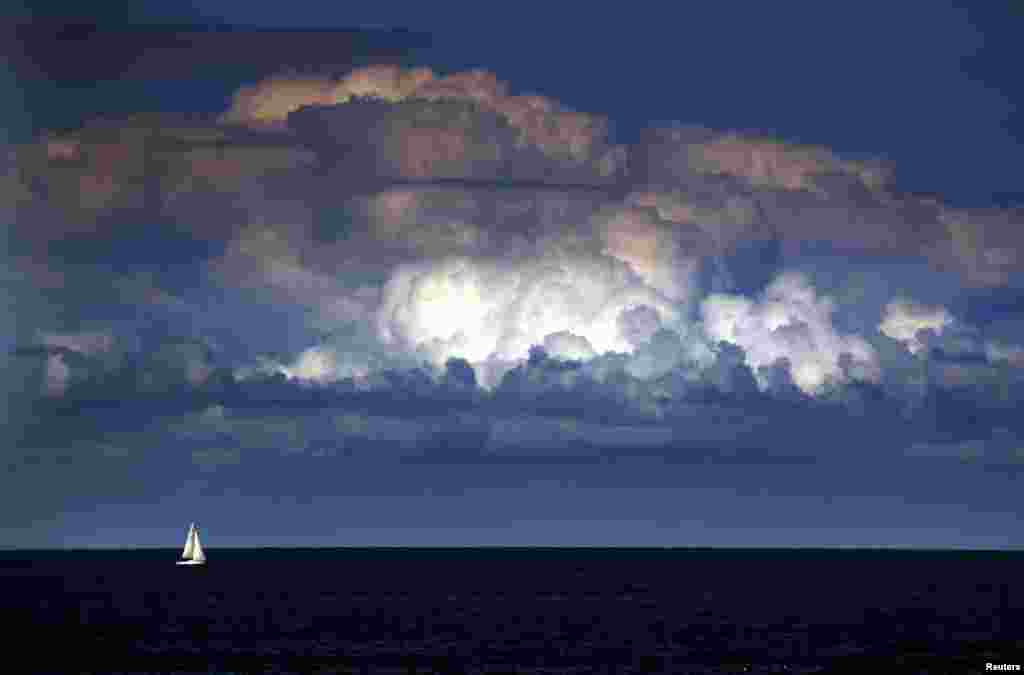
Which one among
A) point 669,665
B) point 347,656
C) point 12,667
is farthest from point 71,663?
point 669,665

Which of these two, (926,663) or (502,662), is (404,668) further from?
(926,663)

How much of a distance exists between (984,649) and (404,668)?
62.1 m

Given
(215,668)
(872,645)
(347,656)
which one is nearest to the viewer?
(215,668)

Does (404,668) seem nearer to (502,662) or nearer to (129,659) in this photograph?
(502,662)

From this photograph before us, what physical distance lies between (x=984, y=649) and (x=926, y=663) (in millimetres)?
17640

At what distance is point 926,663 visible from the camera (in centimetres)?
17525

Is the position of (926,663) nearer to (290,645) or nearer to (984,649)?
(984,649)

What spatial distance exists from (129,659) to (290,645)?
904 inches

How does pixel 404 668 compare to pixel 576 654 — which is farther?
pixel 576 654

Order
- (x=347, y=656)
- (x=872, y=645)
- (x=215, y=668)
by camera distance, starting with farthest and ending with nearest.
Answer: (x=872, y=645)
(x=347, y=656)
(x=215, y=668)

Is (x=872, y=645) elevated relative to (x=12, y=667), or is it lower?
elevated

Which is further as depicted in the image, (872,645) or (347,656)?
(872,645)

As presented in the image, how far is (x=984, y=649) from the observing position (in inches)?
7485

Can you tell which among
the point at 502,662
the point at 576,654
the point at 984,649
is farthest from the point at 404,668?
the point at 984,649
